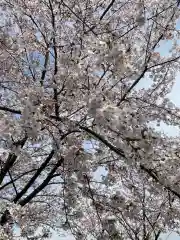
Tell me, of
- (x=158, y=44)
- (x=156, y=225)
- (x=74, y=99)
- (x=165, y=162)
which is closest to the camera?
(x=165, y=162)

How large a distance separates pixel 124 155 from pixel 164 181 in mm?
540

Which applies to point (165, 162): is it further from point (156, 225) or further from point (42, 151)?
point (156, 225)

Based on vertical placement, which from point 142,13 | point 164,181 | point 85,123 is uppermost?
point 142,13

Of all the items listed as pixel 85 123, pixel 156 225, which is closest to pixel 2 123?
pixel 85 123

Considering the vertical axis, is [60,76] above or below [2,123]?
above

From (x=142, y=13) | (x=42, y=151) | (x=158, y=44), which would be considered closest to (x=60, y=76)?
(x=142, y=13)

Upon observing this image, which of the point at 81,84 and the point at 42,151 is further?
the point at 42,151

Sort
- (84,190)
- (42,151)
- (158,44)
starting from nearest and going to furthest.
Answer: (84,190)
(158,44)
(42,151)

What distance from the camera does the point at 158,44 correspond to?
7.86 m

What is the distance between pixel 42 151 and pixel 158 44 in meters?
4.40

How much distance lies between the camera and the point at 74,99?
5.85m

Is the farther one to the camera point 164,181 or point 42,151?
point 42,151

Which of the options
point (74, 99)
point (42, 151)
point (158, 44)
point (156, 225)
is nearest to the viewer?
point (74, 99)

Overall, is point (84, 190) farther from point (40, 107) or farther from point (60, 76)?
point (40, 107)
